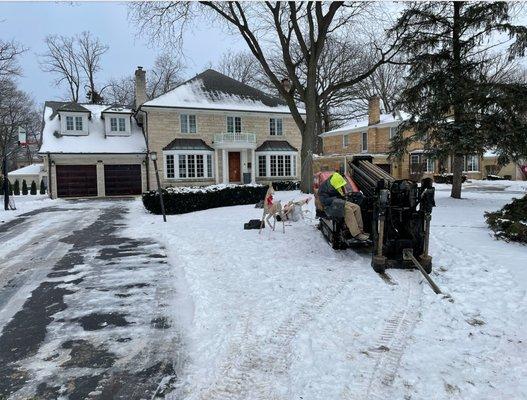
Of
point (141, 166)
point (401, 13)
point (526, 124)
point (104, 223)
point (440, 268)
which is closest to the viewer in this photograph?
point (440, 268)

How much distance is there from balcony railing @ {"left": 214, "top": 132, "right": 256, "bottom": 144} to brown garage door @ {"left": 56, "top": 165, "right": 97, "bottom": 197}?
27.6 ft

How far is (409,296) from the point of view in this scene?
5117 millimetres

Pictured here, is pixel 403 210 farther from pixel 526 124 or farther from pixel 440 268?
pixel 526 124

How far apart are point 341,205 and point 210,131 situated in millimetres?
22555

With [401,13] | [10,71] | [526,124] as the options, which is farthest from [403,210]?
[10,71]

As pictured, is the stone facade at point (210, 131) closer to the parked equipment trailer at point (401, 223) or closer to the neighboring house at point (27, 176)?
the parked equipment trailer at point (401, 223)

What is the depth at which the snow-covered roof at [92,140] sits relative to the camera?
83.4ft

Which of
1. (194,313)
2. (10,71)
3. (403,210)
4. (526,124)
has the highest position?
(10,71)

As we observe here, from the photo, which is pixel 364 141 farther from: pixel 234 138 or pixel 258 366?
pixel 258 366

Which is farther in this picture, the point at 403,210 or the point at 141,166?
the point at 141,166

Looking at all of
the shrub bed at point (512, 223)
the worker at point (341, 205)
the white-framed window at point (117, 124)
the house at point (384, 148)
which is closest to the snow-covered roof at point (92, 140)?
the white-framed window at point (117, 124)

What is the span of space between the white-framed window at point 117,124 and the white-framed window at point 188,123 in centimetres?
416

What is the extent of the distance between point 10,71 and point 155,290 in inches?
924

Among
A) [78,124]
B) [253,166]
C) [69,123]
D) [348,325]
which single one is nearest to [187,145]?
[253,166]
